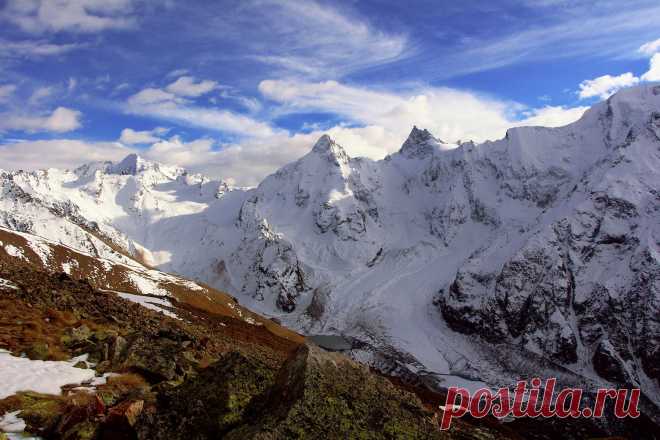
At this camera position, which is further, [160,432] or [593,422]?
[593,422]

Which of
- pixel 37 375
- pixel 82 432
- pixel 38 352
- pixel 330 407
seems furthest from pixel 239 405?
pixel 38 352

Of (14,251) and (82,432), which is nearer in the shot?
(82,432)

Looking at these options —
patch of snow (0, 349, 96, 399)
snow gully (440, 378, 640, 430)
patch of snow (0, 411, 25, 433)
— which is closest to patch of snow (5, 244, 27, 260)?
patch of snow (0, 349, 96, 399)

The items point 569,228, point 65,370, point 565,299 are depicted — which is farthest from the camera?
point 569,228

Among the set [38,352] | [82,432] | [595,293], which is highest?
[82,432]

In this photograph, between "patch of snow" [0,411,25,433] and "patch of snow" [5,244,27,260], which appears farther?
"patch of snow" [5,244,27,260]

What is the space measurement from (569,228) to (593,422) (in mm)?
97892

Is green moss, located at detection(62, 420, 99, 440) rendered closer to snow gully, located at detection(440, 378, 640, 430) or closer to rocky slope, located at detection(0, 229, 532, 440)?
rocky slope, located at detection(0, 229, 532, 440)

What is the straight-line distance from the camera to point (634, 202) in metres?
192

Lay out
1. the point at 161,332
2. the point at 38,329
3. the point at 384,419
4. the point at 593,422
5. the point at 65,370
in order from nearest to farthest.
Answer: the point at 384,419 < the point at 65,370 < the point at 38,329 < the point at 161,332 < the point at 593,422

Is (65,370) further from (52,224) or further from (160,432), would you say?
(52,224)

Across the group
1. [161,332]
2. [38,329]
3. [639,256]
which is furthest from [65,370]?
[639,256]

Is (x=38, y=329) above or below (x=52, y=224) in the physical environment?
above

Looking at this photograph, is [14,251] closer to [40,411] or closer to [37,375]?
[37,375]
